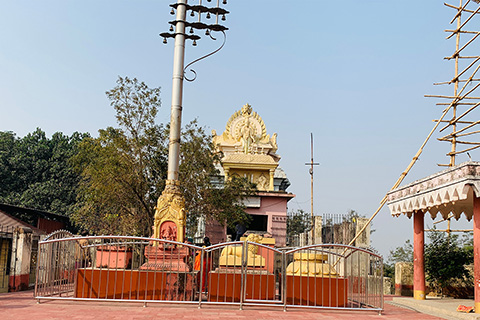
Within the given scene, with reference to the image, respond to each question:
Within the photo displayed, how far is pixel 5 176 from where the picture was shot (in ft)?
124

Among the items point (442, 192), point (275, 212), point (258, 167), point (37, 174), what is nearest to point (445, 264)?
point (442, 192)

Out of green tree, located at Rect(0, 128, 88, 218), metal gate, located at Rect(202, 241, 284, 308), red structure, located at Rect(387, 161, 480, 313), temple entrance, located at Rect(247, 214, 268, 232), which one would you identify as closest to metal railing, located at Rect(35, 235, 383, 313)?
metal gate, located at Rect(202, 241, 284, 308)

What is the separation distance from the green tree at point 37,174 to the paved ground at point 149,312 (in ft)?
88.3

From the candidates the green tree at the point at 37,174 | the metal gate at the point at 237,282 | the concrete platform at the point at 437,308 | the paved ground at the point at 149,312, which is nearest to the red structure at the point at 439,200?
the concrete platform at the point at 437,308

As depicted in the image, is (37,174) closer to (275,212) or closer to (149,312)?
(275,212)

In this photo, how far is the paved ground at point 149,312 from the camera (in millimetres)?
8516

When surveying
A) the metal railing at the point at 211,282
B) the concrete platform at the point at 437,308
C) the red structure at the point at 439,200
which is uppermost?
the red structure at the point at 439,200

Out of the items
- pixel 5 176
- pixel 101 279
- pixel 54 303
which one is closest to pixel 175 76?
pixel 101 279

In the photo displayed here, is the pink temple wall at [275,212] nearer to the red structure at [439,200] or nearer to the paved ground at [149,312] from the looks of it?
the red structure at [439,200]

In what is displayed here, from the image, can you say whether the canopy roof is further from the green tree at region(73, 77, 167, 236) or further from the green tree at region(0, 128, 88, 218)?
the green tree at region(0, 128, 88, 218)

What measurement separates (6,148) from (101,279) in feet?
107

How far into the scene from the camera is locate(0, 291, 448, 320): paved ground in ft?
A: 27.9

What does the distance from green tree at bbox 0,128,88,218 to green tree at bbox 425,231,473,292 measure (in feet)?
89.1

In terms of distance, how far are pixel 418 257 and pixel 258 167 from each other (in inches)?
599
